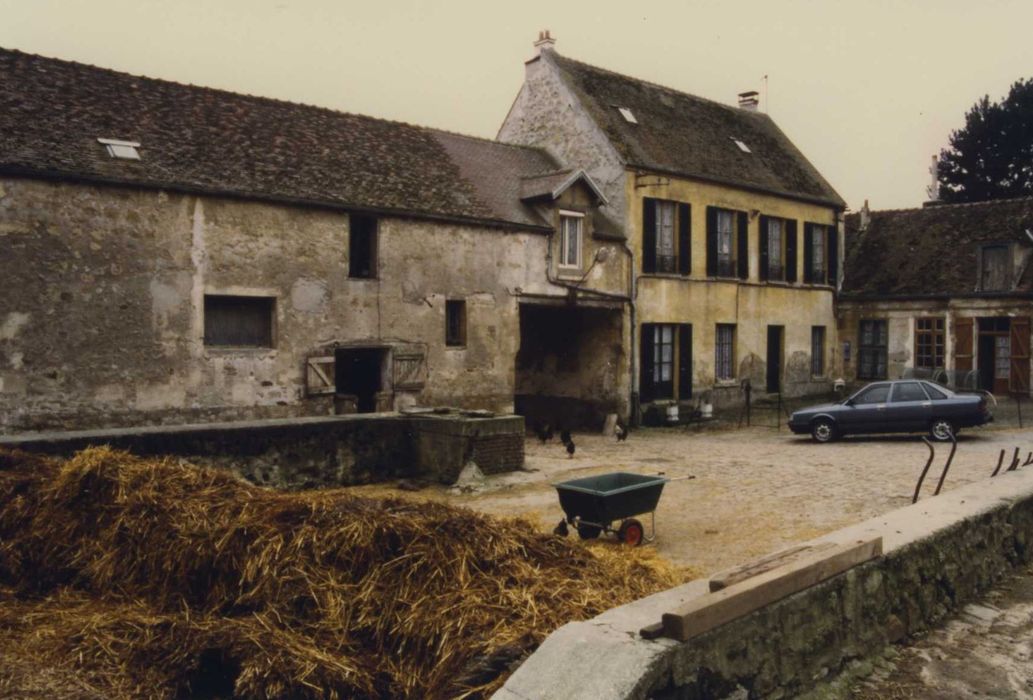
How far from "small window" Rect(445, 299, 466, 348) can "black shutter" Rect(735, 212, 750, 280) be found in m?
10.1

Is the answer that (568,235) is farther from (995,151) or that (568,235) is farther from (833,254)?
(995,151)

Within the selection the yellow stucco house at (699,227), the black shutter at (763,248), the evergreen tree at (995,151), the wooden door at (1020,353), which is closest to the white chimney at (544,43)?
the yellow stucco house at (699,227)

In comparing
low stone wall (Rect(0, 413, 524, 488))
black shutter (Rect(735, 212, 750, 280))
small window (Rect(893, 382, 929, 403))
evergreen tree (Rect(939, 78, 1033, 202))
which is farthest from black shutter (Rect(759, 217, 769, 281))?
evergreen tree (Rect(939, 78, 1033, 202))

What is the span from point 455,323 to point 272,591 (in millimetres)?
13612

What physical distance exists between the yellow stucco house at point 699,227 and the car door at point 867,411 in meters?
5.58

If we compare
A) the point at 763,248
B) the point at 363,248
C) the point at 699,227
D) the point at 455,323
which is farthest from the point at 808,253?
the point at 363,248

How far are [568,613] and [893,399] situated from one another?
1493 centimetres

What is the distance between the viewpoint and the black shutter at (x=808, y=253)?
2784cm

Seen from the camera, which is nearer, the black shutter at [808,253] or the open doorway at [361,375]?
the open doorway at [361,375]

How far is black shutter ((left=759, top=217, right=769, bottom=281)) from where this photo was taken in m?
25.9

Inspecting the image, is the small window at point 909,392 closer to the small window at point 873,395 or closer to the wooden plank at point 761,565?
the small window at point 873,395

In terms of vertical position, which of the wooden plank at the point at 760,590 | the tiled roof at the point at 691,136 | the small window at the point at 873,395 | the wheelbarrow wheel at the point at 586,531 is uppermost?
the tiled roof at the point at 691,136

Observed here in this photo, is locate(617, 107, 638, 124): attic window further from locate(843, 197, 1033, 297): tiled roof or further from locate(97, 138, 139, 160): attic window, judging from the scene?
locate(97, 138, 139, 160): attic window

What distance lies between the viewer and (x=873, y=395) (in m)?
18.1
